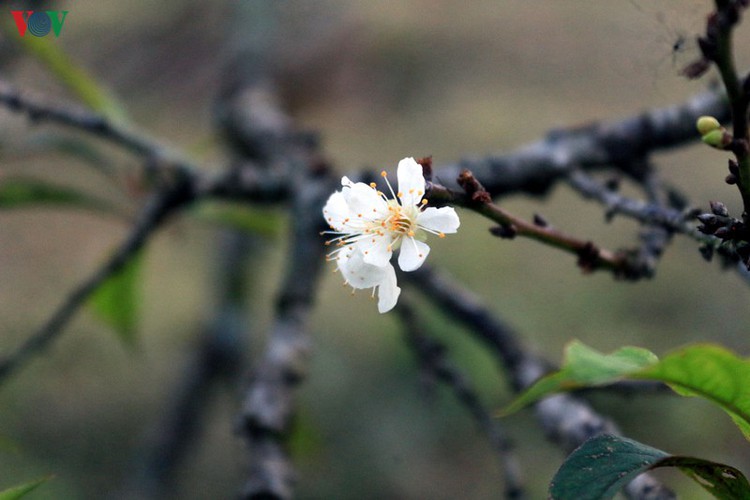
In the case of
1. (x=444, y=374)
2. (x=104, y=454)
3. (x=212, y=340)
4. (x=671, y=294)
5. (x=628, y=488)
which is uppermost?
(x=628, y=488)

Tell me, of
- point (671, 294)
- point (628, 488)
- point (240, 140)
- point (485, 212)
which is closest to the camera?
point (485, 212)

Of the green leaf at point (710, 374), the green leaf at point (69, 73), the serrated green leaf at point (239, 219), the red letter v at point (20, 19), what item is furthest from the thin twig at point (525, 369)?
the red letter v at point (20, 19)

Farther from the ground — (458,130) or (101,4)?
(101,4)

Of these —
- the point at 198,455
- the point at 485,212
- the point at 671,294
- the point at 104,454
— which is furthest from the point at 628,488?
the point at 671,294

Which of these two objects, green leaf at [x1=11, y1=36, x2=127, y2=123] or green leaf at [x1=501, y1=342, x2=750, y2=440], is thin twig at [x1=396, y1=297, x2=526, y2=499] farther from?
green leaf at [x1=11, y1=36, x2=127, y2=123]

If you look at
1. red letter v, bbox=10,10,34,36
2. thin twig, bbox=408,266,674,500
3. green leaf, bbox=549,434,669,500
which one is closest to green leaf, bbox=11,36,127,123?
red letter v, bbox=10,10,34,36

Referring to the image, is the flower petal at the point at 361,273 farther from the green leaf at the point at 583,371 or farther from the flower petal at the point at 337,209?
the green leaf at the point at 583,371

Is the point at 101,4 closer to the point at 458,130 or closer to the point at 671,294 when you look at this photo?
the point at 458,130
